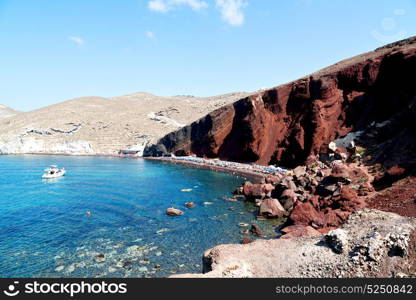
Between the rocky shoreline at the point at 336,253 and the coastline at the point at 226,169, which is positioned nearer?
the rocky shoreline at the point at 336,253

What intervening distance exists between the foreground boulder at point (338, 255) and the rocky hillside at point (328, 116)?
759 inches

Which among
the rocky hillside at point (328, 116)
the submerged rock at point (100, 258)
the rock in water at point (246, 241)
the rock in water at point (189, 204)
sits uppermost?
the rocky hillside at point (328, 116)

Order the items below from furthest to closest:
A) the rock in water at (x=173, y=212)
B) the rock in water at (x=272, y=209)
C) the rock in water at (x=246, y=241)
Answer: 1. the rock in water at (x=173, y=212)
2. the rock in water at (x=272, y=209)
3. the rock in water at (x=246, y=241)

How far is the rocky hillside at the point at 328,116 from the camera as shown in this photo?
150 feet

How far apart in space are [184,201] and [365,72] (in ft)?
185

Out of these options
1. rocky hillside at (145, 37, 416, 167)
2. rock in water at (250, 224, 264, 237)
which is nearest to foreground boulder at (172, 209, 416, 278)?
rock in water at (250, 224, 264, 237)

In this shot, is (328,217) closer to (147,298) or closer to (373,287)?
(373,287)

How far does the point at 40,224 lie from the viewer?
3406 cm

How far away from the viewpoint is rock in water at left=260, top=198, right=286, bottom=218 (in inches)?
1454

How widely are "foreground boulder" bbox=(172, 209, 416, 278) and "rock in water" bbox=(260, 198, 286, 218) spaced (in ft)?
58.8

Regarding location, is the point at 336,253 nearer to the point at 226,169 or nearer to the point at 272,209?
the point at 272,209

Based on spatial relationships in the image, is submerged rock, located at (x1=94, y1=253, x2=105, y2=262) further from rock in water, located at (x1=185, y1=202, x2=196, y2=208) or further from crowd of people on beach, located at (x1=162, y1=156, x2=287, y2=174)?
crowd of people on beach, located at (x1=162, y1=156, x2=287, y2=174)

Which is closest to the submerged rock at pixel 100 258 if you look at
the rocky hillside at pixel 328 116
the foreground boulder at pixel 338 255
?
the foreground boulder at pixel 338 255

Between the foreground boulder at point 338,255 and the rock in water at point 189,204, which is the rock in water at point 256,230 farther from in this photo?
the rock in water at point 189,204
